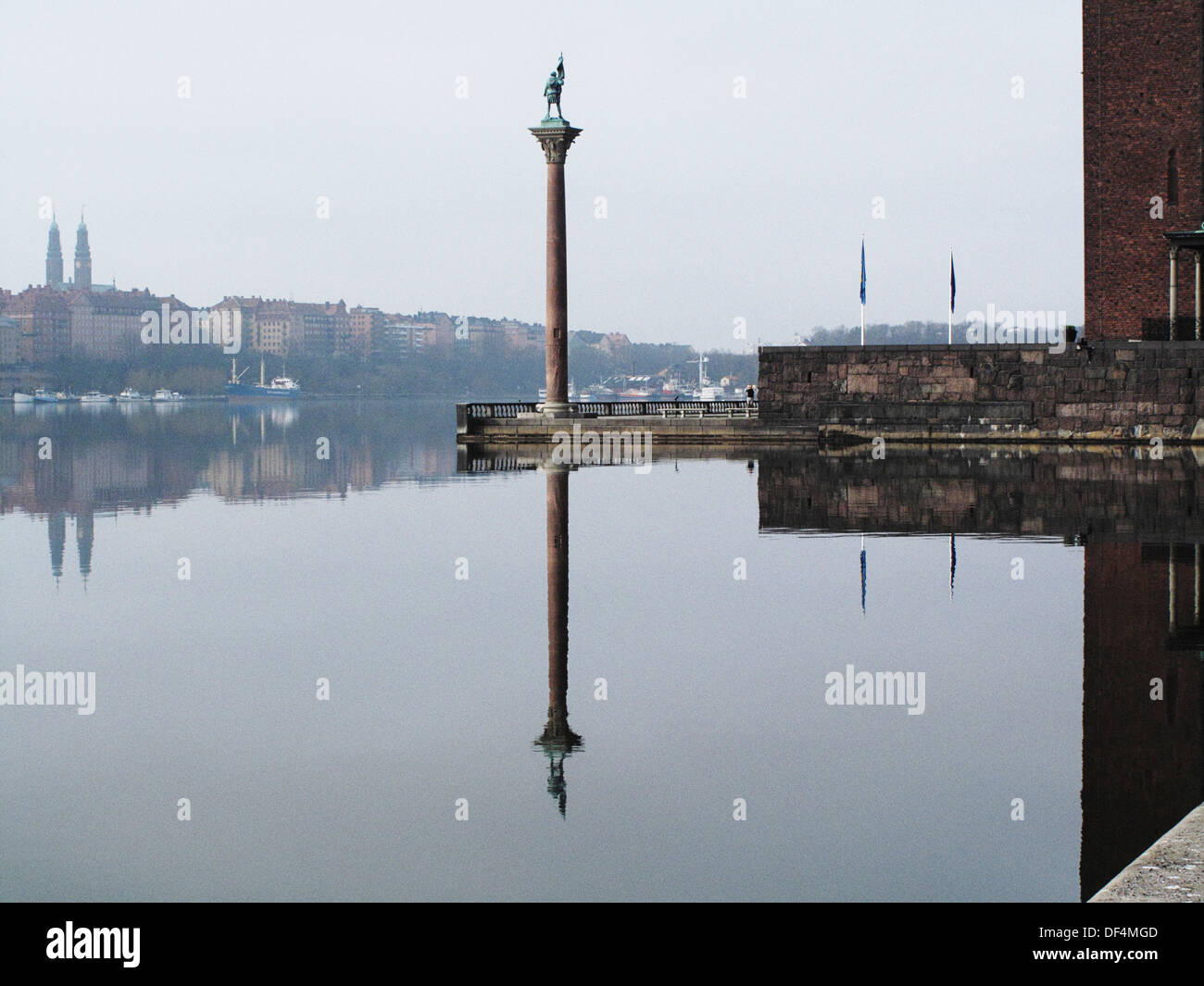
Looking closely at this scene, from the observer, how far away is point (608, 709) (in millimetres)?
11492

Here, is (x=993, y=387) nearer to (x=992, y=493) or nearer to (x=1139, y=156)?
(x=1139, y=156)

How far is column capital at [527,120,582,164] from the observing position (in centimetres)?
5397

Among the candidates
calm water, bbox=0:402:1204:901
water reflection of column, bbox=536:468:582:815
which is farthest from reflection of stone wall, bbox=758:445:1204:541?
water reflection of column, bbox=536:468:582:815

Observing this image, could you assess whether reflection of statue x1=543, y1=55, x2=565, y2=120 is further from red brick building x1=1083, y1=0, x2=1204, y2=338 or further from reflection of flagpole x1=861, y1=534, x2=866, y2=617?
reflection of flagpole x1=861, y1=534, x2=866, y2=617

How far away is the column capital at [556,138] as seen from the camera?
177 feet

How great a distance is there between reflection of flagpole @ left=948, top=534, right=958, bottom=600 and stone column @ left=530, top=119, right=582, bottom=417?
3264 cm

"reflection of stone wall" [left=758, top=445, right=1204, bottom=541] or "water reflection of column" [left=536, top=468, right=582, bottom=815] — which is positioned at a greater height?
"reflection of stone wall" [left=758, top=445, right=1204, bottom=541]

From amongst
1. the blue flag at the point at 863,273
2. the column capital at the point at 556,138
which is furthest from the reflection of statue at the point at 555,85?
the blue flag at the point at 863,273

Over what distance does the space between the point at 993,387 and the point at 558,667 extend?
35.5m

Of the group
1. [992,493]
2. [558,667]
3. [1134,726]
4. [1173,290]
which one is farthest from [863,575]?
[1173,290]

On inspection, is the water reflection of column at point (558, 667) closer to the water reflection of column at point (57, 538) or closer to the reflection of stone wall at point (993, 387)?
the water reflection of column at point (57, 538)

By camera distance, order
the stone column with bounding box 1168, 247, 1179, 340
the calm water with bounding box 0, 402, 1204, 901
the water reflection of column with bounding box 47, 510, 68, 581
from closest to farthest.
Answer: the calm water with bounding box 0, 402, 1204, 901, the water reflection of column with bounding box 47, 510, 68, 581, the stone column with bounding box 1168, 247, 1179, 340
